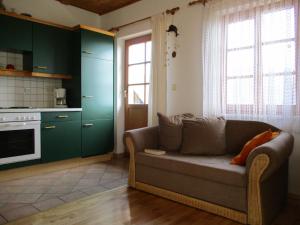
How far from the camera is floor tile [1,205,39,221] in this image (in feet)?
6.95

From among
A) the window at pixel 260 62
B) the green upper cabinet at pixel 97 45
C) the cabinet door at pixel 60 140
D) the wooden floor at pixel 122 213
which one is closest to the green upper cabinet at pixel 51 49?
the green upper cabinet at pixel 97 45

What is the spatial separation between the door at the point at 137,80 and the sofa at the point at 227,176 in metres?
1.29

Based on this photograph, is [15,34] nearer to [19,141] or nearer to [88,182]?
[19,141]

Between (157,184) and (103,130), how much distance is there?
5.99ft

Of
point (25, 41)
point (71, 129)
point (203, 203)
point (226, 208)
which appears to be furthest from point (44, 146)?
point (226, 208)

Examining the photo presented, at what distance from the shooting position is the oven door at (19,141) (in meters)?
3.03

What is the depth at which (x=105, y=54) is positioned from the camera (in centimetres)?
417

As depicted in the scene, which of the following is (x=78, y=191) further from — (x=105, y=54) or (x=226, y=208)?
(x=105, y=54)

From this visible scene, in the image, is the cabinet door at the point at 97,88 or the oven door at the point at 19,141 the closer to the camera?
the oven door at the point at 19,141

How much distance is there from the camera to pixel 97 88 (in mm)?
4062

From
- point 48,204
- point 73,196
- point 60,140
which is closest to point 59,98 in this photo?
point 60,140

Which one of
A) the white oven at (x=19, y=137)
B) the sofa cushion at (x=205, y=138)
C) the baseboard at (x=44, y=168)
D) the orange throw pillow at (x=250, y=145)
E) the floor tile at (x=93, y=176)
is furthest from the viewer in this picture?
the floor tile at (x=93, y=176)

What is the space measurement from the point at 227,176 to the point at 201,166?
10.1 inches

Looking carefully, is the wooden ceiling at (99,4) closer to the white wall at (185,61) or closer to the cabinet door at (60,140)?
the white wall at (185,61)
